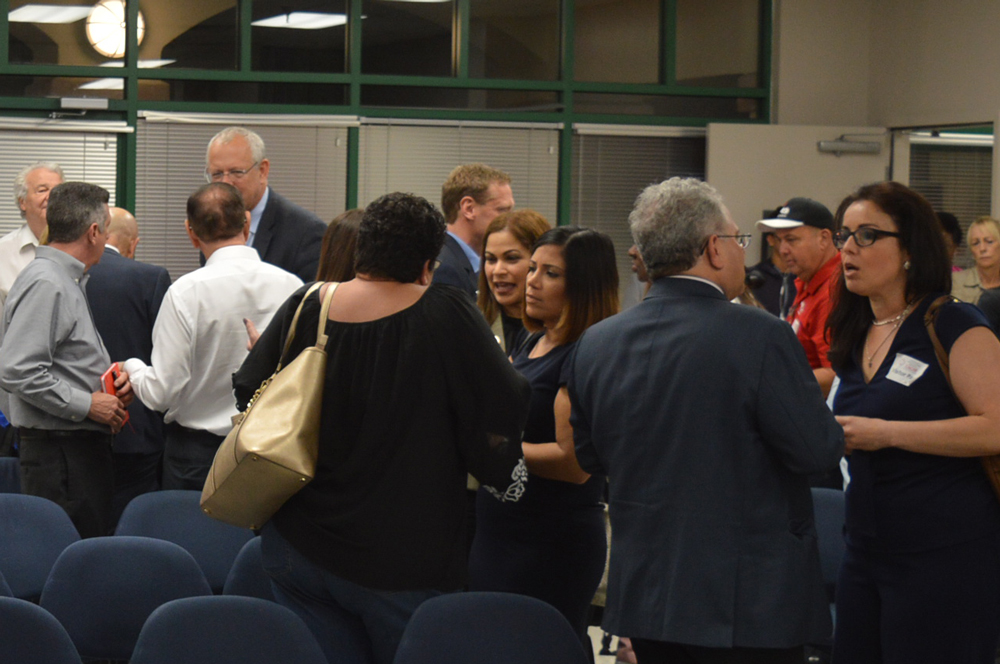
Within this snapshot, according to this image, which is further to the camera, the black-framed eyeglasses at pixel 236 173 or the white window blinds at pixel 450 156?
the white window blinds at pixel 450 156

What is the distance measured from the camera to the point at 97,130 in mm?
6961

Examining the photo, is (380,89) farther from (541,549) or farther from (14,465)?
(541,549)

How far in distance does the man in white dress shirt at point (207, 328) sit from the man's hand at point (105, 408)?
14 cm

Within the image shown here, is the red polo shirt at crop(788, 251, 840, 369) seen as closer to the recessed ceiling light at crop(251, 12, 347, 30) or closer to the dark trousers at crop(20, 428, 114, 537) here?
the dark trousers at crop(20, 428, 114, 537)

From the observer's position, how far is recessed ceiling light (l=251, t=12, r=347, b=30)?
23.7ft

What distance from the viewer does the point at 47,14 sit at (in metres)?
6.94

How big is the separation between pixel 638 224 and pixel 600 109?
5648 mm

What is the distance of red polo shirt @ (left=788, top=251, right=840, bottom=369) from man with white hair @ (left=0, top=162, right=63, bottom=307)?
3409 millimetres

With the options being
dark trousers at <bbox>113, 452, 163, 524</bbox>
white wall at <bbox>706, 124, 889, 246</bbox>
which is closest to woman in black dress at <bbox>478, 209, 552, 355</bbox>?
dark trousers at <bbox>113, 452, 163, 524</bbox>

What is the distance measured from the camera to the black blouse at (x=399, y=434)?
2322mm

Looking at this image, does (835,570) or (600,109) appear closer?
(835,570)

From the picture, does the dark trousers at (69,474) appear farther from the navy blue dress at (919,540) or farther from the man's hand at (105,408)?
the navy blue dress at (919,540)

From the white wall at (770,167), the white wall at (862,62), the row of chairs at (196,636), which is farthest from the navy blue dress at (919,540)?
the white wall at (862,62)

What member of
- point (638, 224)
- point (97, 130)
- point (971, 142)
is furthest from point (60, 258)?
point (971, 142)
